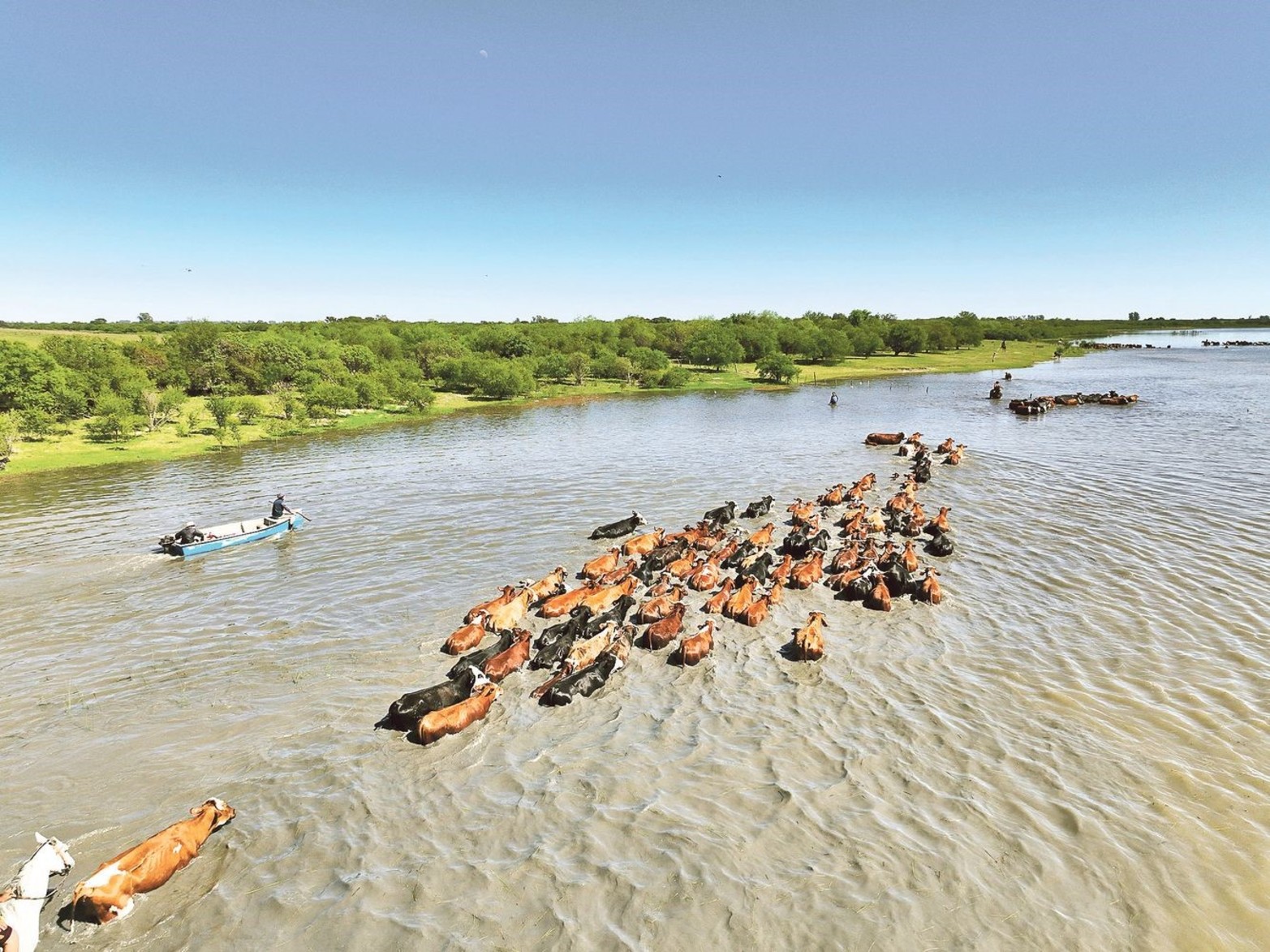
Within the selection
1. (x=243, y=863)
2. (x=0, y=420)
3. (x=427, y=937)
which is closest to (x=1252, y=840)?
(x=427, y=937)

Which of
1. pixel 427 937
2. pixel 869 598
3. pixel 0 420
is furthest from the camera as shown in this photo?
pixel 0 420

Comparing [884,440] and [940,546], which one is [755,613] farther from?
[884,440]

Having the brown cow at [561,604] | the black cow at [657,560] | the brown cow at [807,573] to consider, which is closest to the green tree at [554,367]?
the black cow at [657,560]

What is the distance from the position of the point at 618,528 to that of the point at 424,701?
10232 mm

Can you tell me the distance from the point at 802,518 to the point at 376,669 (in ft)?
44.3

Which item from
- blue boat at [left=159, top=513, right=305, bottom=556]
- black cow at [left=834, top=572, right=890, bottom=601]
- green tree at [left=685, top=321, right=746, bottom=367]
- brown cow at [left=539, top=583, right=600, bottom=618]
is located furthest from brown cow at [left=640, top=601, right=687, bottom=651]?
green tree at [left=685, top=321, right=746, bottom=367]

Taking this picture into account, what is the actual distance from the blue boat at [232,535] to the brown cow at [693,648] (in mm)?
15058

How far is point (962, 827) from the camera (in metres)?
7.39

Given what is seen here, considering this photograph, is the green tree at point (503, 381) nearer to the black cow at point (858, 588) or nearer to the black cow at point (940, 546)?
the black cow at point (940, 546)

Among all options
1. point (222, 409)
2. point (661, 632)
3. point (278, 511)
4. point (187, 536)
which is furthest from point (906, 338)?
point (187, 536)

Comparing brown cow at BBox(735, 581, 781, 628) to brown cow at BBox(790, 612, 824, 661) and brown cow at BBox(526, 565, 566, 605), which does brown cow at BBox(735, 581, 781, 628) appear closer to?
brown cow at BBox(790, 612, 824, 661)

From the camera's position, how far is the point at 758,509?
21.4 meters

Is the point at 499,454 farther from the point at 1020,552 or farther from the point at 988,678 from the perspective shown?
the point at 988,678

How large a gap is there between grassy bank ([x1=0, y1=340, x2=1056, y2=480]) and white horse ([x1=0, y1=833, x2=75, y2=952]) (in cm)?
3237
